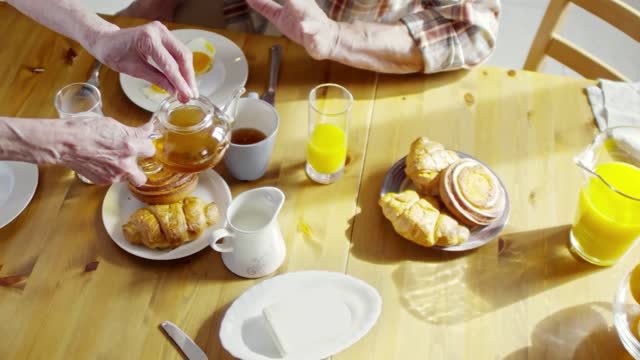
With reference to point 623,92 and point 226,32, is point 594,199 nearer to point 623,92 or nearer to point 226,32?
point 623,92

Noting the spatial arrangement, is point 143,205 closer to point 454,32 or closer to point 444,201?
point 444,201

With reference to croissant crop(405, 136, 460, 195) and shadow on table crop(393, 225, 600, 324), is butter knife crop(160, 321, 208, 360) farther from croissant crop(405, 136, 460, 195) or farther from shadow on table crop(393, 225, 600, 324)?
croissant crop(405, 136, 460, 195)

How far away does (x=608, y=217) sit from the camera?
105cm

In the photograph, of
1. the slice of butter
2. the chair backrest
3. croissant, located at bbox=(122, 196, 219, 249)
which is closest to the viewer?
the slice of butter

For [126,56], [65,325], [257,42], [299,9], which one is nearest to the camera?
[65,325]

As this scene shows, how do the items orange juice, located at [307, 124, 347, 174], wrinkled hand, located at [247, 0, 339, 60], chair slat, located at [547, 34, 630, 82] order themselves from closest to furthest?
orange juice, located at [307, 124, 347, 174], wrinkled hand, located at [247, 0, 339, 60], chair slat, located at [547, 34, 630, 82]

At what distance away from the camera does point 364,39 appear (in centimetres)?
140

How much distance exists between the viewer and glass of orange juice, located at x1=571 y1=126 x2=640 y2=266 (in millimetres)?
1048

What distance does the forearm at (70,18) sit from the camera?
1256mm

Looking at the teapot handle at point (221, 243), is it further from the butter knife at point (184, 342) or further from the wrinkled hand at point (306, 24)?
the wrinkled hand at point (306, 24)

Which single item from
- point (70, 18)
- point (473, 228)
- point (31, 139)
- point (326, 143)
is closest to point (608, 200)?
point (473, 228)

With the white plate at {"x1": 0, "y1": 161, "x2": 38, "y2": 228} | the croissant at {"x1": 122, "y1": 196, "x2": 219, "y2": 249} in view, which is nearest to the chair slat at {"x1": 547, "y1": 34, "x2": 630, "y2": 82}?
the croissant at {"x1": 122, "y1": 196, "x2": 219, "y2": 249}

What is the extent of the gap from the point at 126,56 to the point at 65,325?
55cm

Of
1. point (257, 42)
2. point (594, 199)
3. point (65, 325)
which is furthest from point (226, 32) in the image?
point (594, 199)
